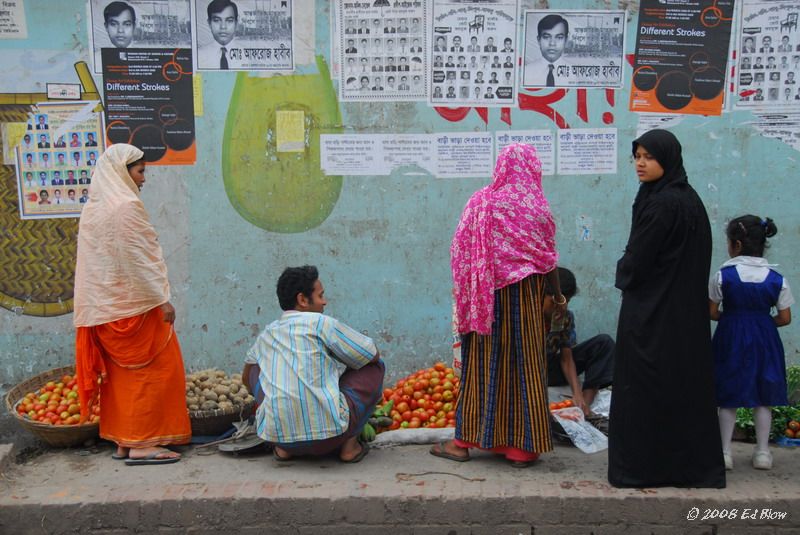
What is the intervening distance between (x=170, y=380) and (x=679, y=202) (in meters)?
2.83

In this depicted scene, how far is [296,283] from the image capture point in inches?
169

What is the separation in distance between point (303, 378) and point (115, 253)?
47.8 inches

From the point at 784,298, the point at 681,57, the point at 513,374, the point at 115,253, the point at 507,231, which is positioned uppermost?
the point at 681,57

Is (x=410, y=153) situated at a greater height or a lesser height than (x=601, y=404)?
greater

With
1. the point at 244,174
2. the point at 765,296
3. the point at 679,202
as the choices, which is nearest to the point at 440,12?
the point at 244,174

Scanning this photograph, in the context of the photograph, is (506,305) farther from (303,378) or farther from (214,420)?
(214,420)

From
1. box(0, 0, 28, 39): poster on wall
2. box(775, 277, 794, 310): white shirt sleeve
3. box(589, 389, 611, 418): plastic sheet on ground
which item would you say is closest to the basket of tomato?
box(589, 389, 611, 418): plastic sheet on ground

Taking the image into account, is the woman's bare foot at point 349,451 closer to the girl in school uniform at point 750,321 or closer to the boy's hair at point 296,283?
the boy's hair at point 296,283

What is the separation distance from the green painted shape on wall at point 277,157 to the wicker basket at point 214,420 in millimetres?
1318

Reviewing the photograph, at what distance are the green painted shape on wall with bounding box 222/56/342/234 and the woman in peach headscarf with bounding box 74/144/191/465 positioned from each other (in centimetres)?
113

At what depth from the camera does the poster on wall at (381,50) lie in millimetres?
5500

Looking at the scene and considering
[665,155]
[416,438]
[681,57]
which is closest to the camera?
[665,155]

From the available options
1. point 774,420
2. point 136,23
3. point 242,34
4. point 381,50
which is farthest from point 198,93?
point 774,420

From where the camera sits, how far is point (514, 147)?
4172 millimetres
